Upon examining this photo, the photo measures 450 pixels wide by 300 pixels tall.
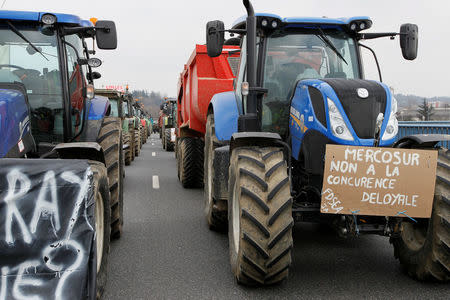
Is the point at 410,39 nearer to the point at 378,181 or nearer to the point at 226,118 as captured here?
the point at 378,181

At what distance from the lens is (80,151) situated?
15.7ft

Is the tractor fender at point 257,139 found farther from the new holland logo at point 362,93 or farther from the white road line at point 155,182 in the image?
the white road line at point 155,182

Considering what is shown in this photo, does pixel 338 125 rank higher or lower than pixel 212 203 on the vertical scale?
higher

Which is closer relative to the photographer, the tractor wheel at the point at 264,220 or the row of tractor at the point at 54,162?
the row of tractor at the point at 54,162

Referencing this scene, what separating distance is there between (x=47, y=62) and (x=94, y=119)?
0.98 meters

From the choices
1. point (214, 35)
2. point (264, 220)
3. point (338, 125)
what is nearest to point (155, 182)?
point (214, 35)

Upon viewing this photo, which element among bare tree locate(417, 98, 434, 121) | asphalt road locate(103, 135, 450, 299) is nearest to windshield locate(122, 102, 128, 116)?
asphalt road locate(103, 135, 450, 299)

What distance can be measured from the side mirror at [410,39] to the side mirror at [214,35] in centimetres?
190

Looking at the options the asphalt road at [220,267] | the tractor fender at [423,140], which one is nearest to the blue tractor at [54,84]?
the asphalt road at [220,267]

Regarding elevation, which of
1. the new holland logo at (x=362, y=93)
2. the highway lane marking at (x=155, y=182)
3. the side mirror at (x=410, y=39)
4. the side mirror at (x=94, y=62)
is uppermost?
the side mirror at (x=410, y=39)

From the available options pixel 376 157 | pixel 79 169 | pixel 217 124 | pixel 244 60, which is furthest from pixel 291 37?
pixel 79 169

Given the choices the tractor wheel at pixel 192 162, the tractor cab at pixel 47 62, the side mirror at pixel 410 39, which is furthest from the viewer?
the tractor wheel at pixel 192 162

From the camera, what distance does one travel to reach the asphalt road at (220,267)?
4371 mm

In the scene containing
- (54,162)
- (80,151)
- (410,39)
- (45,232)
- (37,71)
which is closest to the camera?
(45,232)
